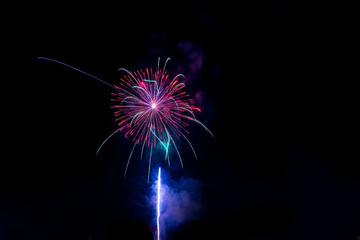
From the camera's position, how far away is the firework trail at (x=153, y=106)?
7.68 m

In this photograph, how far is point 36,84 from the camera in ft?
27.6

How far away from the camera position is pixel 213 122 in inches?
354

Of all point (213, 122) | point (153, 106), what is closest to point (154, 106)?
point (153, 106)

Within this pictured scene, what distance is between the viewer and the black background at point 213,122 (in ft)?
27.3

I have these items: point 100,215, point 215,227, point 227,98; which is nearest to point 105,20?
point 227,98

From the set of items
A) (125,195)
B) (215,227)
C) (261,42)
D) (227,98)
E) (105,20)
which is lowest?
(215,227)

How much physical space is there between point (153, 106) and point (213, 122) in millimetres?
2627

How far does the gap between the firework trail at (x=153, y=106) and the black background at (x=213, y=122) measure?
423 mm

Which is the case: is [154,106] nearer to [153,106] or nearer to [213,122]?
[153,106]

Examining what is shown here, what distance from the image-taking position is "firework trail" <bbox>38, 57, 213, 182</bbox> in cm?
768

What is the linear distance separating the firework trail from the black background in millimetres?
423

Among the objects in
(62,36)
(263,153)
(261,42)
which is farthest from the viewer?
(263,153)

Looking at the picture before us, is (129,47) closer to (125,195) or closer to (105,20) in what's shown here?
(105,20)

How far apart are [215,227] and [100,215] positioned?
4.73 metres
